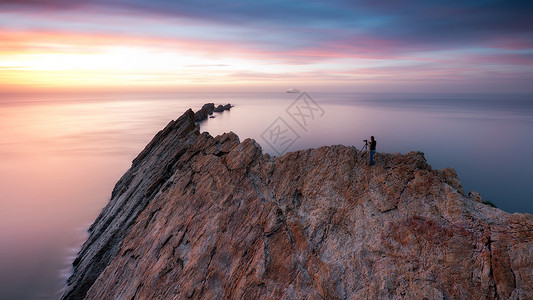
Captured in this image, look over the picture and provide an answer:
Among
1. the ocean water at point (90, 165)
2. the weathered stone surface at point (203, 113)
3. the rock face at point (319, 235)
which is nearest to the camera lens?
the rock face at point (319, 235)

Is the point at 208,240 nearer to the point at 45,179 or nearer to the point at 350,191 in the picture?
the point at 350,191

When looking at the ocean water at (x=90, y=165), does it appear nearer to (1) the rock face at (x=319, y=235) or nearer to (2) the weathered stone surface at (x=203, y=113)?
(2) the weathered stone surface at (x=203, y=113)

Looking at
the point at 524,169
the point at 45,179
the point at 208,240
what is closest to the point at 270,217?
the point at 208,240

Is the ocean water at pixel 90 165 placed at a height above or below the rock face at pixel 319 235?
below

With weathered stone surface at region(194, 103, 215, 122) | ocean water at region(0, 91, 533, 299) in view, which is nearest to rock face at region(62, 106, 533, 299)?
ocean water at region(0, 91, 533, 299)

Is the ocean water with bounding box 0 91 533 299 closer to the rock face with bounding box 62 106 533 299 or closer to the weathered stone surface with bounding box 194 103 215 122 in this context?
the weathered stone surface with bounding box 194 103 215 122

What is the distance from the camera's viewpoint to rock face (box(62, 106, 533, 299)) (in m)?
12.5

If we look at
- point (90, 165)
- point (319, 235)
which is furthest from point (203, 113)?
point (319, 235)

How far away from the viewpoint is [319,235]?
15.7 meters

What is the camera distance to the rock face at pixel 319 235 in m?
12.5

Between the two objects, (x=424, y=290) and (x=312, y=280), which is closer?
(x=424, y=290)

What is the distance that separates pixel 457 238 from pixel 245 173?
40.8 feet

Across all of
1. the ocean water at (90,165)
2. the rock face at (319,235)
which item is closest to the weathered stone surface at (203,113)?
the ocean water at (90,165)

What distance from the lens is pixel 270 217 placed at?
17.0 metres
